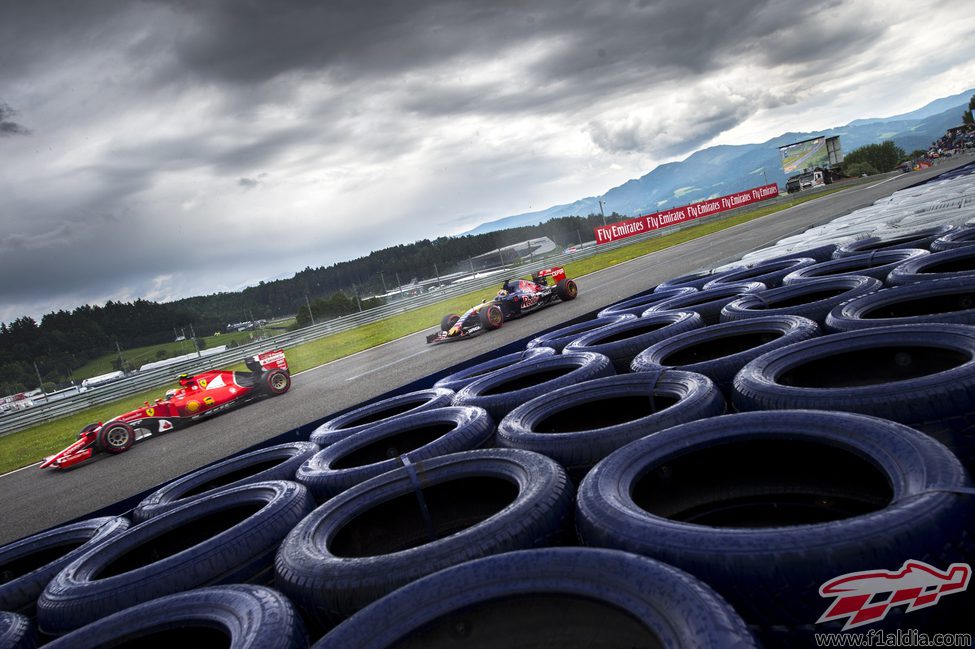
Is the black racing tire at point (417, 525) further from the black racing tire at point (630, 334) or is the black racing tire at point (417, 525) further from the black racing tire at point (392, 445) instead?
the black racing tire at point (630, 334)

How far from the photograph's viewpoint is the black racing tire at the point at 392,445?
3.19 meters

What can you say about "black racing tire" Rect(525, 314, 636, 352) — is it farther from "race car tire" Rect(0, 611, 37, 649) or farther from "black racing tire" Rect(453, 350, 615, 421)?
"race car tire" Rect(0, 611, 37, 649)

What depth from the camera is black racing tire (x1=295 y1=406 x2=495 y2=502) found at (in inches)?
126

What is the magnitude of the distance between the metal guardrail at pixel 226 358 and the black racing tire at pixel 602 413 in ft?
59.1

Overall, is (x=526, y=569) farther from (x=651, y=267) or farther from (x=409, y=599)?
(x=651, y=267)

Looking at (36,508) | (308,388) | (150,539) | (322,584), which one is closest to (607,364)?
(322,584)

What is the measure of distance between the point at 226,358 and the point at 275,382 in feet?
39.0

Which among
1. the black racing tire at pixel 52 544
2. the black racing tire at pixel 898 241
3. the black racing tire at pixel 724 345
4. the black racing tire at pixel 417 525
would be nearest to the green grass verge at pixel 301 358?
the black racing tire at pixel 52 544

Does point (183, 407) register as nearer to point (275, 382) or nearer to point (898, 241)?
point (275, 382)

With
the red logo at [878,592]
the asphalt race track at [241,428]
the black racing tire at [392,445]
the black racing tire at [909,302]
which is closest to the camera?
the red logo at [878,592]

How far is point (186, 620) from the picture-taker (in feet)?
6.81

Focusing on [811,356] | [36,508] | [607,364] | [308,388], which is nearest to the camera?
[811,356]

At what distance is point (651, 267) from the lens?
853 inches

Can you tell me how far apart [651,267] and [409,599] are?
69.5 ft
